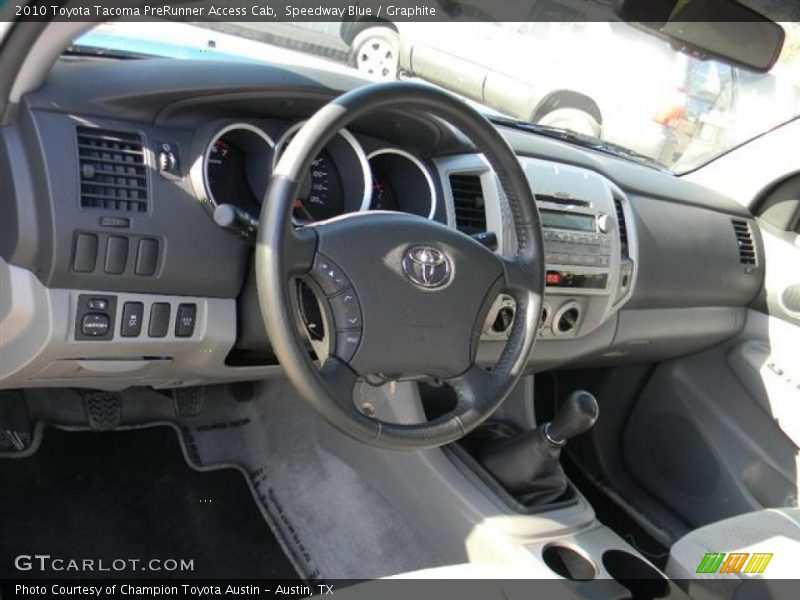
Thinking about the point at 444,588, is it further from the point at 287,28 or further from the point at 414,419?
the point at 287,28

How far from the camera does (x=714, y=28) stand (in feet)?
7.19

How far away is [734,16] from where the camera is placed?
2.21 m

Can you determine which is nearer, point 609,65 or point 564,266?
point 564,266

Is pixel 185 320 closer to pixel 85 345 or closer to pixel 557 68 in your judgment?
pixel 85 345

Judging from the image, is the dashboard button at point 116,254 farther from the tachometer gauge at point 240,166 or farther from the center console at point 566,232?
the center console at point 566,232

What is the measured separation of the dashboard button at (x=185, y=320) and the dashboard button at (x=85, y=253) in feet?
0.71

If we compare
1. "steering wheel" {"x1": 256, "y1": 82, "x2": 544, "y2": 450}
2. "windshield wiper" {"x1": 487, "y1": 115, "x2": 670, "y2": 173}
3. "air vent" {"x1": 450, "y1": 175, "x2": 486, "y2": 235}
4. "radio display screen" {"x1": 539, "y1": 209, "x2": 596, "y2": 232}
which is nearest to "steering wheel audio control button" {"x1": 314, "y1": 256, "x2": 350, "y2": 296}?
"steering wheel" {"x1": 256, "y1": 82, "x2": 544, "y2": 450}

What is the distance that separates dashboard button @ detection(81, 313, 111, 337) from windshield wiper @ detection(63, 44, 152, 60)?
1.73 feet

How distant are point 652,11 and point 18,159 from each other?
1385 mm

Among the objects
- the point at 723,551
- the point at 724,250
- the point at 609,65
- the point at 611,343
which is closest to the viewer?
the point at 723,551

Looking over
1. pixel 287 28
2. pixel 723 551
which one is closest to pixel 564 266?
pixel 723 551

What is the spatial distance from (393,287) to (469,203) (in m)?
0.60

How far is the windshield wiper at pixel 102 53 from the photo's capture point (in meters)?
1.70

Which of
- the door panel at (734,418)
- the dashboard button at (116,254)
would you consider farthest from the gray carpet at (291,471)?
the door panel at (734,418)
